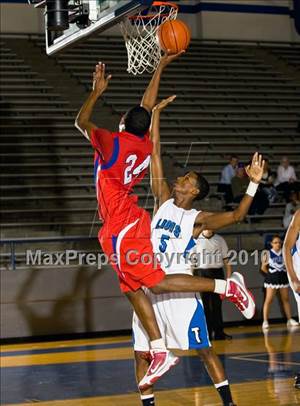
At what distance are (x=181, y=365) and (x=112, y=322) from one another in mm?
4580

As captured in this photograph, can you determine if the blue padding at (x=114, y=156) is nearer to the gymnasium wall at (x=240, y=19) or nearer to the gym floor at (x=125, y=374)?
the gym floor at (x=125, y=374)

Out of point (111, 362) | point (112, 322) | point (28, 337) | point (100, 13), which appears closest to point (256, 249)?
point (112, 322)

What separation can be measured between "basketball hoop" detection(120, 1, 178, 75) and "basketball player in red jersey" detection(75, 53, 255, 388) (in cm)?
226

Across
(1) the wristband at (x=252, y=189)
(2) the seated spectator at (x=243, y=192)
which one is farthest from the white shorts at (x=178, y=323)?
(2) the seated spectator at (x=243, y=192)

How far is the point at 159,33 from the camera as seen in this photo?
335 inches

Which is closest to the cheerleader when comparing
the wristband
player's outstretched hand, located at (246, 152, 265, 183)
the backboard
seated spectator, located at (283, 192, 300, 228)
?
seated spectator, located at (283, 192, 300, 228)

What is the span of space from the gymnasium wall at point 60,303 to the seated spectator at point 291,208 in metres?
3.67

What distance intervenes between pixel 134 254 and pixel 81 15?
2.98 m

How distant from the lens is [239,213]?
22.6ft

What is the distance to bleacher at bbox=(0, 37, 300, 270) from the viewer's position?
58.0ft

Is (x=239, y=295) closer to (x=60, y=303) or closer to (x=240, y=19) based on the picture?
(x=60, y=303)

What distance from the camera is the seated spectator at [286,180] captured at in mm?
17516

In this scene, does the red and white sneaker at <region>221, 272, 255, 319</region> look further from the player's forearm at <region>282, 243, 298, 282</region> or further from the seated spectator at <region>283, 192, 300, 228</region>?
the seated spectator at <region>283, 192, 300, 228</region>

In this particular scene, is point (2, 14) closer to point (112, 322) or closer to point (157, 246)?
point (112, 322)
